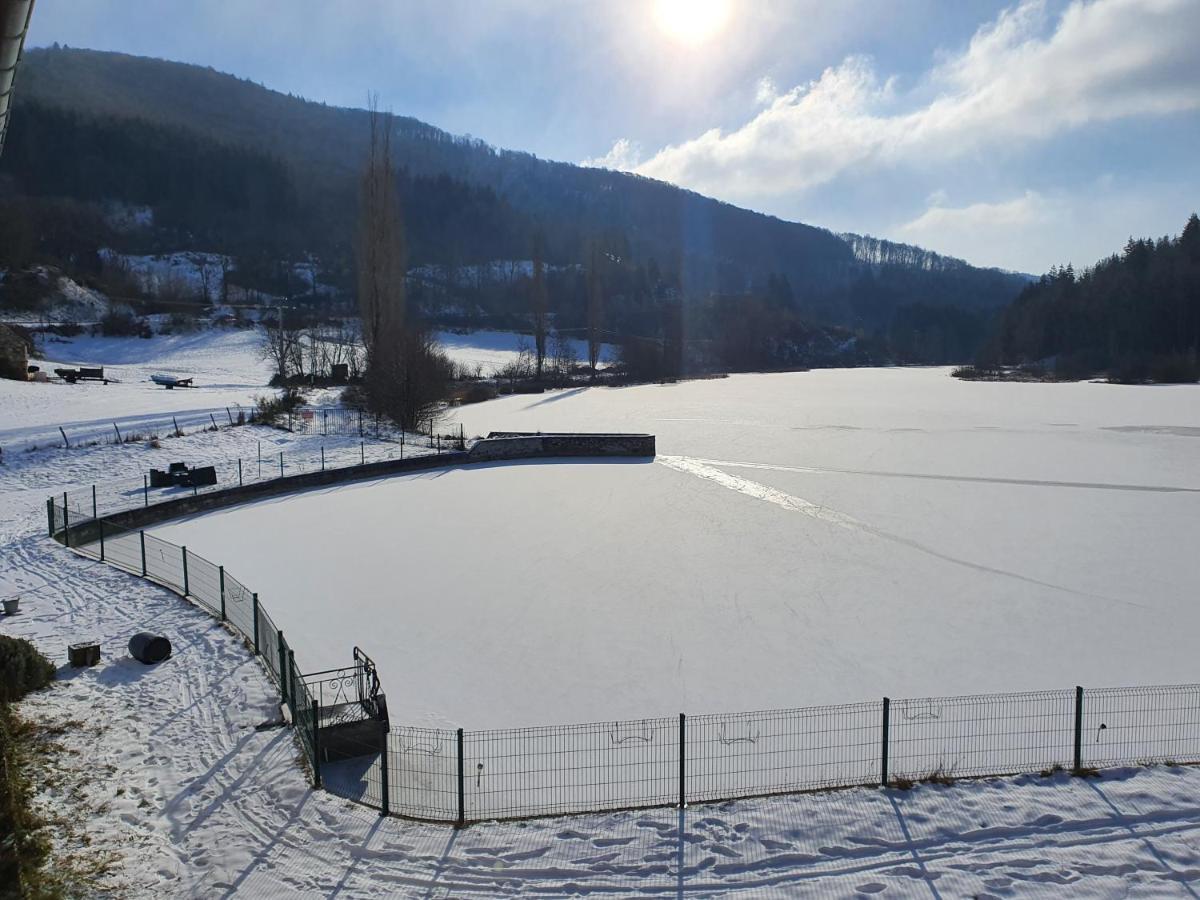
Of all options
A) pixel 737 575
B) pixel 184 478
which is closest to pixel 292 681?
pixel 737 575

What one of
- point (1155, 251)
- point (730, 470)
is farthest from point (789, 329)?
point (730, 470)

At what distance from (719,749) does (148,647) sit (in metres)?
7.15

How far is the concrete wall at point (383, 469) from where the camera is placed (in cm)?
1769

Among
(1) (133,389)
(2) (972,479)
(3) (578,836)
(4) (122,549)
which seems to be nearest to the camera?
(3) (578,836)

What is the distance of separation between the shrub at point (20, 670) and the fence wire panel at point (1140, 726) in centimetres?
1105

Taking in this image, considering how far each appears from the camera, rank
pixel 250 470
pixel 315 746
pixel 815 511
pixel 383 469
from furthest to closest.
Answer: pixel 383 469 < pixel 250 470 < pixel 815 511 < pixel 315 746

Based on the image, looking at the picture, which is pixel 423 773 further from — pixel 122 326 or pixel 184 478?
pixel 122 326

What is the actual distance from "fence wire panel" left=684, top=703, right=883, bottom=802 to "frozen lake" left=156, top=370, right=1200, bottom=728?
1.43 feet

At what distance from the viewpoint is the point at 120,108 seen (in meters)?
132

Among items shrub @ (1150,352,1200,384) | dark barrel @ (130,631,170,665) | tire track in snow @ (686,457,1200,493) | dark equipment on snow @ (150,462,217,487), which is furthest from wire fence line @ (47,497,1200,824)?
shrub @ (1150,352,1200,384)

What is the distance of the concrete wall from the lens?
1769 cm

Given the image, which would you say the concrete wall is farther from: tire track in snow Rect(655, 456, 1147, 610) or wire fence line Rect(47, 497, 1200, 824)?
wire fence line Rect(47, 497, 1200, 824)

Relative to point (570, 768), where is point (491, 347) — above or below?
above

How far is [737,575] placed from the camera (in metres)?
13.6
